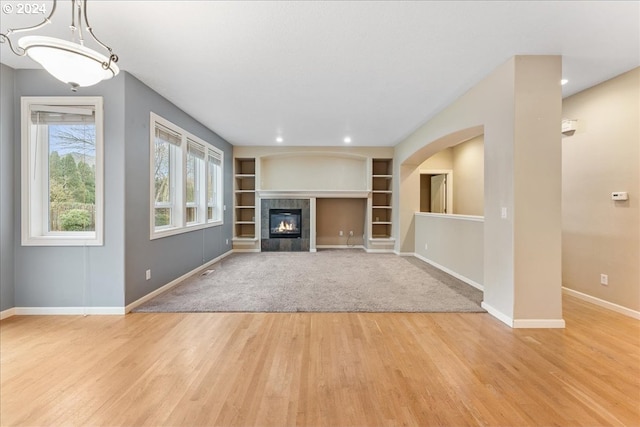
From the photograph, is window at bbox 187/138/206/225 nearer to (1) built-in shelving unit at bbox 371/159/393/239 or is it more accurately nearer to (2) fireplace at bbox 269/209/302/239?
(2) fireplace at bbox 269/209/302/239

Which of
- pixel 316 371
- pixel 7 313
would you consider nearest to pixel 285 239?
pixel 7 313

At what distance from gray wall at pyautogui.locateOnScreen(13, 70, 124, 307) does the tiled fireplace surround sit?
4.09m

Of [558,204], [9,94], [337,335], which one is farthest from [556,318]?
[9,94]

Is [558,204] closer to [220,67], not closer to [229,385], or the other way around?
[229,385]

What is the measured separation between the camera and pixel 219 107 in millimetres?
4254

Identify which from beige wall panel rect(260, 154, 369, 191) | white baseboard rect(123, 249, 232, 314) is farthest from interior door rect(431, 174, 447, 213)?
white baseboard rect(123, 249, 232, 314)

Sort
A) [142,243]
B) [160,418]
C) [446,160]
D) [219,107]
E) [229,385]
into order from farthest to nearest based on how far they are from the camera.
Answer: [446,160]
[219,107]
[142,243]
[229,385]
[160,418]

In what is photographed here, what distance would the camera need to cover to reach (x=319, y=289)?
392 cm

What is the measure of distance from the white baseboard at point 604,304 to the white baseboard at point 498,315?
4.76 feet

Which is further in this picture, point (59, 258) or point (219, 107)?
point (219, 107)

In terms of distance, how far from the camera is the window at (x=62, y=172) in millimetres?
3062

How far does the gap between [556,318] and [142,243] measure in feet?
15.2

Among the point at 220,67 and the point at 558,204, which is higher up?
the point at 220,67

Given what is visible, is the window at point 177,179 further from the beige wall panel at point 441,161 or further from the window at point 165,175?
the beige wall panel at point 441,161
